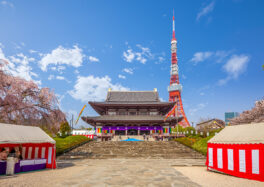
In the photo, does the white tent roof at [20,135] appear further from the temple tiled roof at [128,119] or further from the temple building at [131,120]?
the temple building at [131,120]

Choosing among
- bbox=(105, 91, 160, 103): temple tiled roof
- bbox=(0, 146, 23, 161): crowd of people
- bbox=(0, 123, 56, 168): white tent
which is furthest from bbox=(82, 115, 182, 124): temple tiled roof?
bbox=(0, 146, 23, 161): crowd of people

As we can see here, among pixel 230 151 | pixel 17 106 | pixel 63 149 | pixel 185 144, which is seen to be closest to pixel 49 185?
pixel 17 106

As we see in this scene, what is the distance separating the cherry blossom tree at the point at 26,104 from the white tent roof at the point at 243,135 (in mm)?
11064

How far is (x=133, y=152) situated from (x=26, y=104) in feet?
40.2

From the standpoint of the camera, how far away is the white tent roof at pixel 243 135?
8305 mm

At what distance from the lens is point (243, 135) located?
9008 millimetres

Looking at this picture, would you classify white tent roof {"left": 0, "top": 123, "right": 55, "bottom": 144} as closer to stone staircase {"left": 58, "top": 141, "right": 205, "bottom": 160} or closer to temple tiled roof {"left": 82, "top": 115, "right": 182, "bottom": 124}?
stone staircase {"left": 58, "top": 141, "right": 205, "bottom": 160}

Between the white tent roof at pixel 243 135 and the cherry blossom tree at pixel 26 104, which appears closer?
the white tent roof at pixel 243 135

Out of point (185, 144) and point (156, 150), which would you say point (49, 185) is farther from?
point (185, 144)

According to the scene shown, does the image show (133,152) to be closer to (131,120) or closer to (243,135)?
(131,120)

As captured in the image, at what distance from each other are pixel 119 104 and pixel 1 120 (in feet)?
73.3

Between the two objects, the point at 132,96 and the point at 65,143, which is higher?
the point at 132,96

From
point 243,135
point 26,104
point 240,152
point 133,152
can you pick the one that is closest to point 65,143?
point 133,152

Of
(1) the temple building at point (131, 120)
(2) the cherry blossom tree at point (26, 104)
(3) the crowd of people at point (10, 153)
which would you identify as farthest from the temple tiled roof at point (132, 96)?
(3) the crowd of people at point (10, 153)
